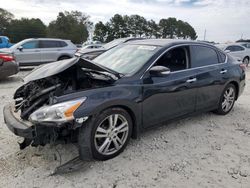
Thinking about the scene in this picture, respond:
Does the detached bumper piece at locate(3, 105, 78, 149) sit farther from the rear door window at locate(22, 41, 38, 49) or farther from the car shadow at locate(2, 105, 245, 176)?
the rear door window at locate(22, 41, 38, 49)

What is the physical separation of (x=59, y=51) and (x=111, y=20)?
5039cm

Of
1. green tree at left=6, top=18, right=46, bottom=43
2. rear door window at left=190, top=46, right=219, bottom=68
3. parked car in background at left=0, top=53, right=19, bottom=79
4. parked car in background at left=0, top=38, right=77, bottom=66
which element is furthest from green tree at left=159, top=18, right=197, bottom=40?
rear door window at left=190, top=46, right=219, bottom=68

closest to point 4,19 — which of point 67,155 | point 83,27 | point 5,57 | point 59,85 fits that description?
point 83,27

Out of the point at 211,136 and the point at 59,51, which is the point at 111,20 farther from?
the point at 211,136

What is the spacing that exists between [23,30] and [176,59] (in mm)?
46936

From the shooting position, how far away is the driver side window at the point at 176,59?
3889mm

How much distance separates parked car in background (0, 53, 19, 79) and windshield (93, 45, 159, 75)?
5.07 m

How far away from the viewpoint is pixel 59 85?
3.20m

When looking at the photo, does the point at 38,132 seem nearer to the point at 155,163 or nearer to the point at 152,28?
the point at 155,163

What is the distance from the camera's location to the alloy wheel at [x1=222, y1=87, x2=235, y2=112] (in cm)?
499

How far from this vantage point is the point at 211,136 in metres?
4.09

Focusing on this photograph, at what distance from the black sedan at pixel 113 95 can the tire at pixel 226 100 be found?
395 mm

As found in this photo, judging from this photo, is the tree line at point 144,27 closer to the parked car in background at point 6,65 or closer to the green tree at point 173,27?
the green tree at point 173,27

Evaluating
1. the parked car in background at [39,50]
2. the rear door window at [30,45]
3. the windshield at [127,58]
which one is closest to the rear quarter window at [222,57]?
the windshield at [127,58]
